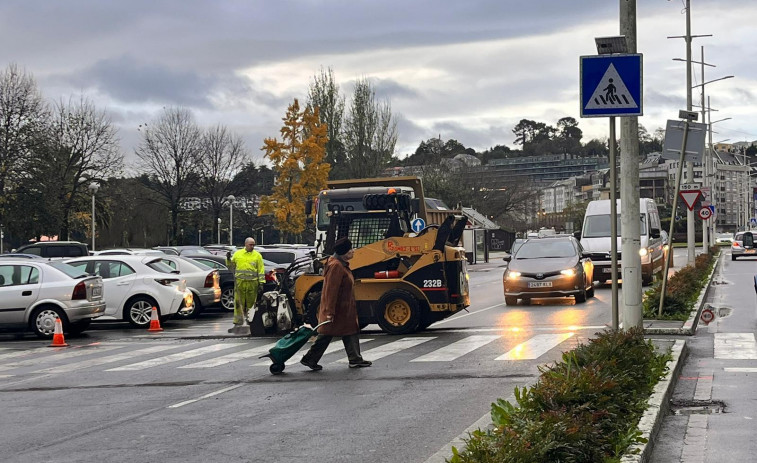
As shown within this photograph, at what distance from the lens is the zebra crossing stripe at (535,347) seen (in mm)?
14162

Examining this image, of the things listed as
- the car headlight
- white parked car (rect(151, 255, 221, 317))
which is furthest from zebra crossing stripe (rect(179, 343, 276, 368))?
the car headlight

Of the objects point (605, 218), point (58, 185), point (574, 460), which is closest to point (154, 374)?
point (574, 460)

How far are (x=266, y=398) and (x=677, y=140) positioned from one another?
9.44 metres

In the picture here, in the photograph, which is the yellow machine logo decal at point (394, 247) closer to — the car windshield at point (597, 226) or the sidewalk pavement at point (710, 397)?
the sidewalk pavement at point (710, 397)

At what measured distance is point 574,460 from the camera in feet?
20.1

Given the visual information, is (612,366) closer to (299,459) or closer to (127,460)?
(299,459)

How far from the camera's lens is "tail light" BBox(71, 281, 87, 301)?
20195 millimetres

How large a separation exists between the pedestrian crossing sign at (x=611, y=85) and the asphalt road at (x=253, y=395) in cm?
329

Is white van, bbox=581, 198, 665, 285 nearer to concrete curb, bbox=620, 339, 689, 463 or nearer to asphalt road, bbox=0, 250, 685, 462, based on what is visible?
asphalt road, bbox=0, 250, 685, 462

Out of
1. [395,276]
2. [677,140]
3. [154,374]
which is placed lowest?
[154,374]

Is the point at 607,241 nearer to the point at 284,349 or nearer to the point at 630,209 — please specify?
the point at 630,209

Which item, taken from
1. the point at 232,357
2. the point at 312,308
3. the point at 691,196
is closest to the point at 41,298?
the point at 312,308

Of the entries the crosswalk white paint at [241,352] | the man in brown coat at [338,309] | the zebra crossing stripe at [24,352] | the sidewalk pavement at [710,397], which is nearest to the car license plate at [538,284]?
the sidewalk pavement at [710,397]

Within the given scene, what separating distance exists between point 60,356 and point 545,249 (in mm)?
13881
